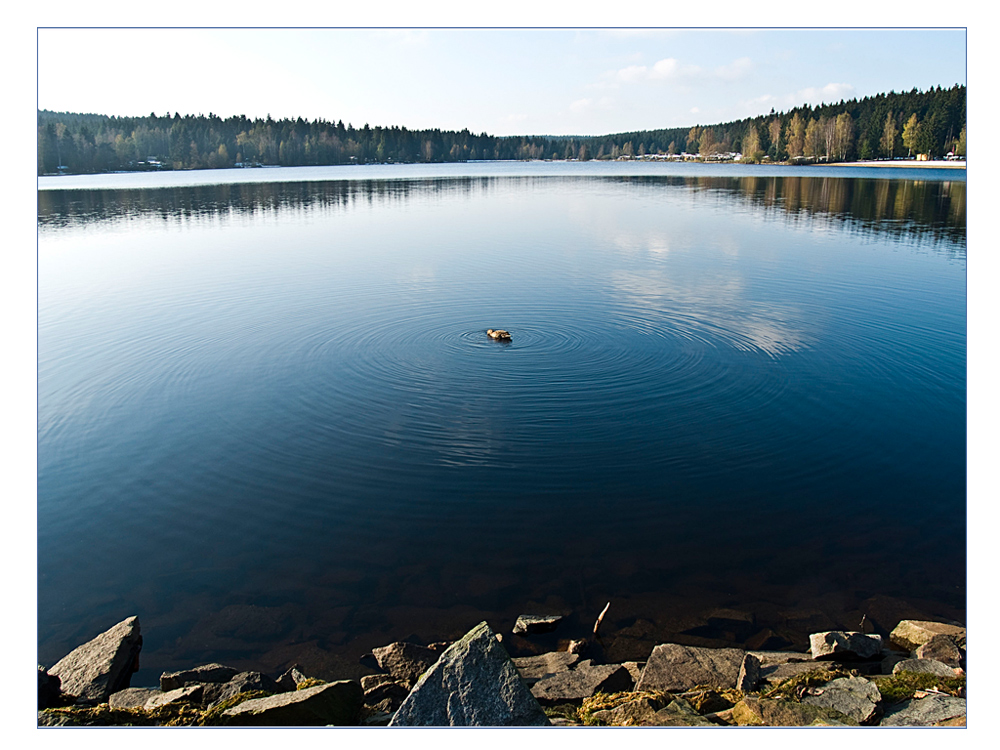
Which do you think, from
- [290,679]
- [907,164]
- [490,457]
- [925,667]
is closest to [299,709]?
[290,679]

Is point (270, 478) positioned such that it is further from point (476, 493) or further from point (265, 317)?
point (265, 317)

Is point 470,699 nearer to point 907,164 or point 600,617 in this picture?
point 600,617

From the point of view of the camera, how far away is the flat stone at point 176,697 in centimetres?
928

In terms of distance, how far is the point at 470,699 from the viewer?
8742mm

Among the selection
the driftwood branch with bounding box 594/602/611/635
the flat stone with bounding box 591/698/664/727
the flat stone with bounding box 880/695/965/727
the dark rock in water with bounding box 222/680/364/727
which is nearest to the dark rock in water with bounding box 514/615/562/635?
the driftwood branch with bounding box 594/602/611/635

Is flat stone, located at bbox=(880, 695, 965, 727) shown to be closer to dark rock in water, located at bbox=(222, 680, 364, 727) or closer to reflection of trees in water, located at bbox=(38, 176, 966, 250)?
dark rock in water, located at bbox=(222, 680, 364, 727)

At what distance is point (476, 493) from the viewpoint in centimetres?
1479

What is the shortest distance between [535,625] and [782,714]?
3.92 meters

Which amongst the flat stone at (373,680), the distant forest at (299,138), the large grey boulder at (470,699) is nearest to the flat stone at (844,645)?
the large grey boulder at (470,699)

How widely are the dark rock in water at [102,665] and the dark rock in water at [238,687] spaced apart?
164 cm

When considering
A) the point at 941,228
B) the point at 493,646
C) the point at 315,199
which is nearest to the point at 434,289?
the point at 493,646

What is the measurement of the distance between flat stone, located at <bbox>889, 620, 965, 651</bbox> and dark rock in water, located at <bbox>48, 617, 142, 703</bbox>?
39.2 feet

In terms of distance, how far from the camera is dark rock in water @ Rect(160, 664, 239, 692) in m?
9.88

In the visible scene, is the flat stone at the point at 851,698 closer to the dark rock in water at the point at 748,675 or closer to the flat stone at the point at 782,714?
the flat stone at the point at 782,714
